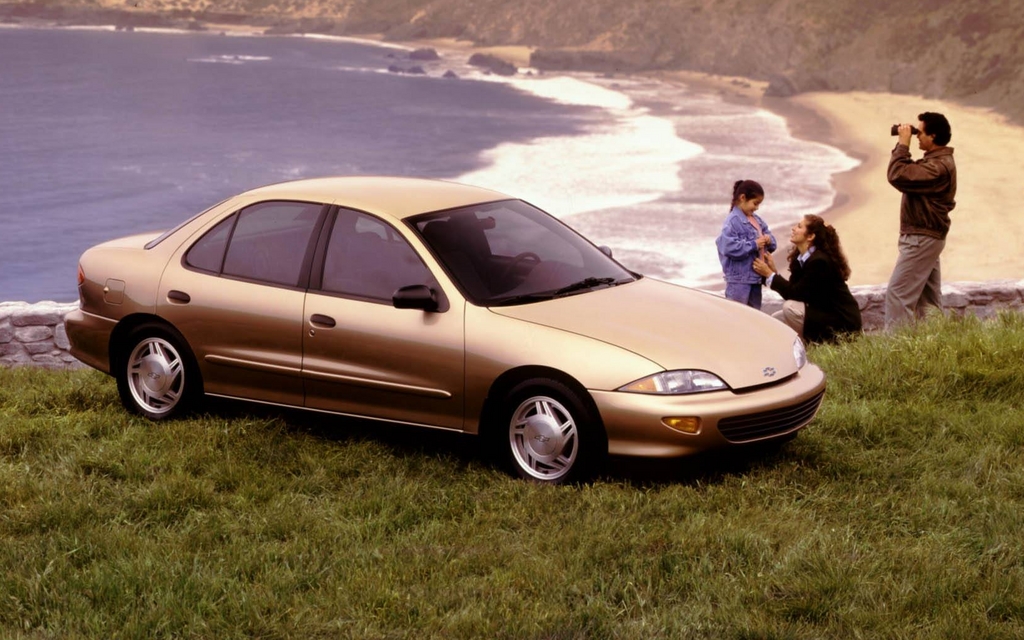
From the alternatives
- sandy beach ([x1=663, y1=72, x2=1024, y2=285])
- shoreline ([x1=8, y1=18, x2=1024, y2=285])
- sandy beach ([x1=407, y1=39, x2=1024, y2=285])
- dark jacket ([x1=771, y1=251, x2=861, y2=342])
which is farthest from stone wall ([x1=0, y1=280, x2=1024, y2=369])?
sandy beach ([x1=663, y1=72, x2=1024, y2=285])

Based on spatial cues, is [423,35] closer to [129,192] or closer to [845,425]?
[129,192]

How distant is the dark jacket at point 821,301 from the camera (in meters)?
9.12

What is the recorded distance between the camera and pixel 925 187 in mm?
9781

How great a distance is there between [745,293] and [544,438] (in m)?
3.98

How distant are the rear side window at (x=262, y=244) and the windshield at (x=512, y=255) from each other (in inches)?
27.4

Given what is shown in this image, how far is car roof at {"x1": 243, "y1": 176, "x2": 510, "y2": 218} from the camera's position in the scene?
675cm

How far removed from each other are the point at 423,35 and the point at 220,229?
14653cm

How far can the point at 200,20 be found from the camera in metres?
177

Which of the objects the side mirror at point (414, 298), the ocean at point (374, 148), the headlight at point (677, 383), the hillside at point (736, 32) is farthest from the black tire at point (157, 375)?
the hillside at point (736, 32)

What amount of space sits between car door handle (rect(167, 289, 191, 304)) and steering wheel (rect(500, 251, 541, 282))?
6.03 ft

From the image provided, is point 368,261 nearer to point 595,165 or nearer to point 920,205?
point 920,205

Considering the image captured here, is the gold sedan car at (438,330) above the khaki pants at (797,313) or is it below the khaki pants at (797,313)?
above

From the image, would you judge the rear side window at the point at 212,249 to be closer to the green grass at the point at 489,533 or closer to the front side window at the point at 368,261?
the front side window at the point at 368,261

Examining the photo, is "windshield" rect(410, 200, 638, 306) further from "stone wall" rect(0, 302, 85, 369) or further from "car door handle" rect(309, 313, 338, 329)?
"stone wall" rect(0, 302, 85, 369)
